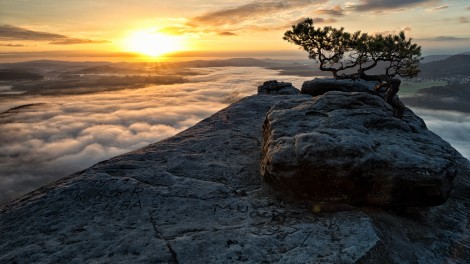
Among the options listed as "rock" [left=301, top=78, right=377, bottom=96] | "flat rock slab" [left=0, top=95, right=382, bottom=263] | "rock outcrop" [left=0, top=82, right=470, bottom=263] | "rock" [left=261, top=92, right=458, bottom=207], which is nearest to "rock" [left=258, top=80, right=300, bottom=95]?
"rock" [left=301, top=78, right=377, bottom=96]

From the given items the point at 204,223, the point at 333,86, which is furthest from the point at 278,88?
the point at 204,223

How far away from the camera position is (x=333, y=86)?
121 ft

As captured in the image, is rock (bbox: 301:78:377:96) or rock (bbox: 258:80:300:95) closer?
rock (bbox: 301:78:377:96)

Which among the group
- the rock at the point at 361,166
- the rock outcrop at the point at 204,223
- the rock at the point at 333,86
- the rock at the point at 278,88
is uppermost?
the rock at the point at 333,86

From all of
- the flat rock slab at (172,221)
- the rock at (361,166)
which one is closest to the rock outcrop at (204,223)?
the flat rock slab at (172,221)

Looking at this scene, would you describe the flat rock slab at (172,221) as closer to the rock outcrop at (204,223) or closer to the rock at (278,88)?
the rock outcrop at (204,223)

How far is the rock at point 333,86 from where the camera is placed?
36.1m

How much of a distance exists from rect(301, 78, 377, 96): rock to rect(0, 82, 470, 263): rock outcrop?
56.3ft

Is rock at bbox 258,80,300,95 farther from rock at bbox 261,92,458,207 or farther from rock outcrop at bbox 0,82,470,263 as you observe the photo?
rock at bbox 261,92,458,207

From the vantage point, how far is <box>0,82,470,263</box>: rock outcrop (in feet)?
41.2

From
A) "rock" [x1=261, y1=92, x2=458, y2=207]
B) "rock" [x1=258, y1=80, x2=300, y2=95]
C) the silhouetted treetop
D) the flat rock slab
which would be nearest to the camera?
the flat rock slab

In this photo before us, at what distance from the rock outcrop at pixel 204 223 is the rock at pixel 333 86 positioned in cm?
1715

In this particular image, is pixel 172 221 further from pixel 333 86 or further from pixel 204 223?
pixel 333 86

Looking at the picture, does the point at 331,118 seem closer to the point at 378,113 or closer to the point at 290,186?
the point at 378,113
